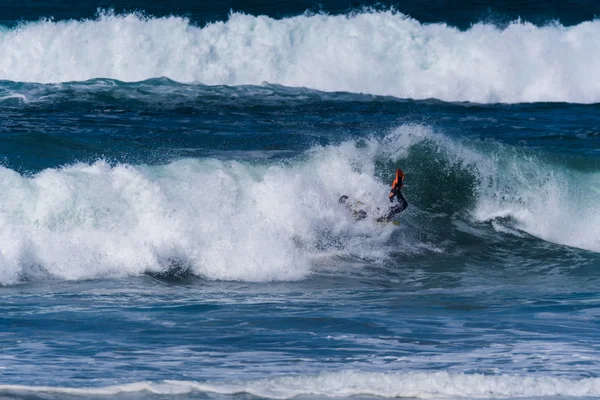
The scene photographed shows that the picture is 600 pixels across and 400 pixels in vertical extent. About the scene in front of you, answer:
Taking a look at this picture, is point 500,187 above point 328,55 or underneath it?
underneath

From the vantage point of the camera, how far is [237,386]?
7371 millimetres

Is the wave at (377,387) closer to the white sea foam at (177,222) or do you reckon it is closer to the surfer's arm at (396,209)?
the white sea foam at (177,222)

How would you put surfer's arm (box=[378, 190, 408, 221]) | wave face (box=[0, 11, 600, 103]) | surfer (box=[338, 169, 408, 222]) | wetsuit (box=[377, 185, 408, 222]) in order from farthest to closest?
1. wave face (box=[0, 11, 600, 103])
2. surfer's arm (box=[378, 190, 408, 221])
3. wetsuit (box=[377, 185, 408, 222])
4. surfer (box=[338, 169, 408, 222])

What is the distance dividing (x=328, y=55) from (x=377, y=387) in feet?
74.4

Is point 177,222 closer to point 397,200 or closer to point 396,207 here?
point 396,207

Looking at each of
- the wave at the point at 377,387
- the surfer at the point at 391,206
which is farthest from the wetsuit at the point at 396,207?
the wave at the point at 377,387

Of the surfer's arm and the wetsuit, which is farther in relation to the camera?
the surfer's arm

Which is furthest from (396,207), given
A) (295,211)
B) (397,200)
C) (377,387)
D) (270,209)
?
(377,387)

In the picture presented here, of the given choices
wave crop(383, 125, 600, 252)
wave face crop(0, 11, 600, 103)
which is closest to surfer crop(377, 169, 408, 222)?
wave crop(383, 125, 600, 252)

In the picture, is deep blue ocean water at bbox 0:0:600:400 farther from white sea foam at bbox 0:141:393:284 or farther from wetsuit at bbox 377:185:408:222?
wetsuit at bbox 377:185:408:222

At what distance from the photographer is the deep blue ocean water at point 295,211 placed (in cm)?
823

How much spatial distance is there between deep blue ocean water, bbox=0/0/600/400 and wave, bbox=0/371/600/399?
0.02 m

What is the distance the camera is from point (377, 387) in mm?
7367

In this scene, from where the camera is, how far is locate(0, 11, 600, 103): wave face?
2816cm
